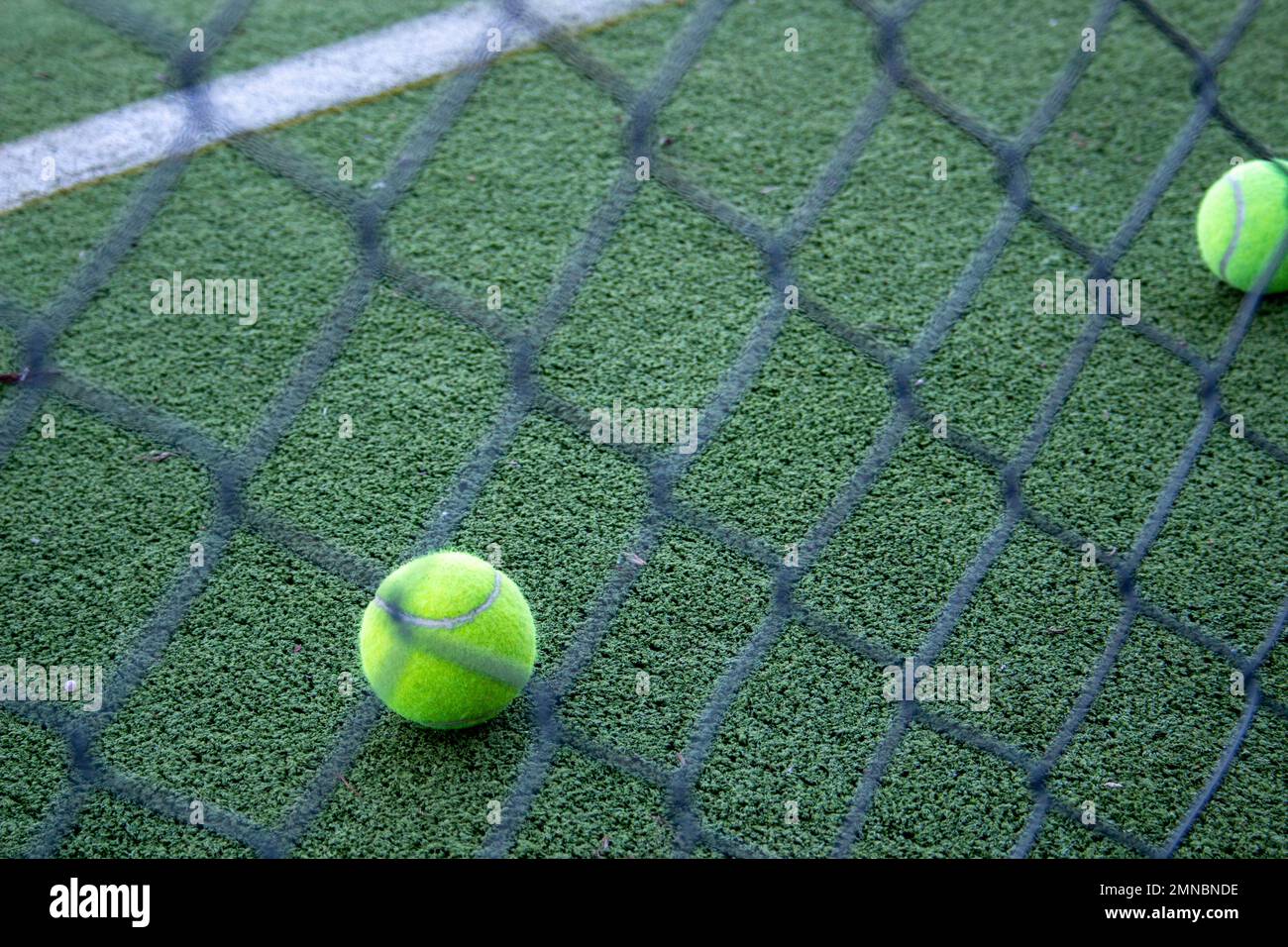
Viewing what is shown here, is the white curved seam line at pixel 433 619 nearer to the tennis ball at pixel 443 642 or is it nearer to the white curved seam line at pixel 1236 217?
the tennis ball at pixel 443 642

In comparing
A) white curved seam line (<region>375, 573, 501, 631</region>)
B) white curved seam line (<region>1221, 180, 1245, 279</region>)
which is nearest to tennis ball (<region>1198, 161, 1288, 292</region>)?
white curved seam line (<region>1221, 180, 1245, 279</region>)

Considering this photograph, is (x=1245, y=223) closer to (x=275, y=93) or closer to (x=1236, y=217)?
(x=1236, y=217)

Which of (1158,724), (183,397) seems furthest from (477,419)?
(1158,724)

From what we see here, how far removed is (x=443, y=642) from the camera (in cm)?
149

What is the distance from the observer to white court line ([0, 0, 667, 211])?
2377 mm

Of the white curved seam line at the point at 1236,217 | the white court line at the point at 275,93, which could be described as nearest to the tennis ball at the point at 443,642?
the white court line at the point at 275,93

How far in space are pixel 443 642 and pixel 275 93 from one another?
5.02 feet

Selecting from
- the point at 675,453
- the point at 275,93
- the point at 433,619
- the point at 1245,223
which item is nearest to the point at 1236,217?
the point at 1245,223

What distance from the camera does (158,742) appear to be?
158 centimetres

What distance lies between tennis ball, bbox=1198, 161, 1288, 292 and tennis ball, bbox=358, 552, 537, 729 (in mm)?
1389

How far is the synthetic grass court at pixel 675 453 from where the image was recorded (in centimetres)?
156

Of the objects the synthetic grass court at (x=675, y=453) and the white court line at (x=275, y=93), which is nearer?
the synthetic grass court at (x=675, y=453)

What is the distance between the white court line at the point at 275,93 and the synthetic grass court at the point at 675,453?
0.20 feet

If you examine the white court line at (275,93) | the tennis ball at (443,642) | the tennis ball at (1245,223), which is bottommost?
the tennis ball at (443,642)
